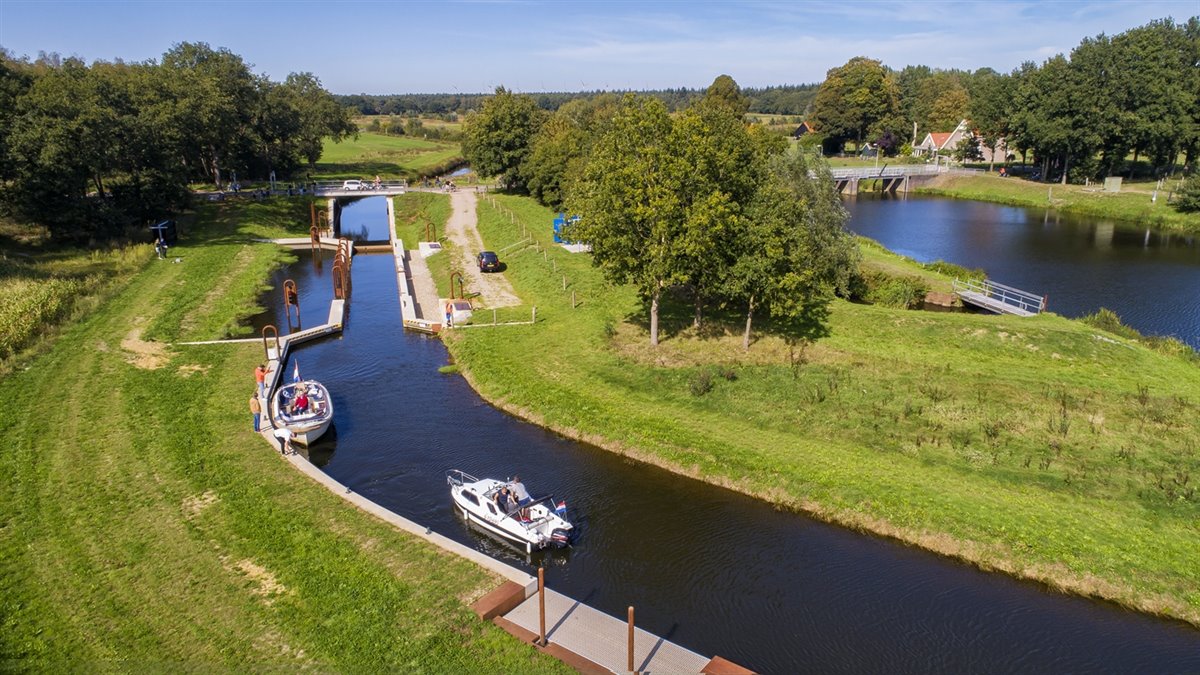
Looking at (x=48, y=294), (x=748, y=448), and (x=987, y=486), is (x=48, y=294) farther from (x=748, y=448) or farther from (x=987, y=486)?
(x=987, y=486)

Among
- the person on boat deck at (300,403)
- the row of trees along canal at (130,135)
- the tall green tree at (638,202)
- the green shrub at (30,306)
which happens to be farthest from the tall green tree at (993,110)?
the green shrub at (30,306)

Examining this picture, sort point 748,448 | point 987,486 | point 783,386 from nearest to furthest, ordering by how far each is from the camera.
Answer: point 987,486
point 748,448
point 783,386

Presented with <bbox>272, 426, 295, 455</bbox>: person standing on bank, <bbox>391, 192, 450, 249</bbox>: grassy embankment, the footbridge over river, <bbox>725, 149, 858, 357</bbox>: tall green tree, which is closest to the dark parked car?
<bbox>391, 192, 450, 249</bbox>: grassy embankment

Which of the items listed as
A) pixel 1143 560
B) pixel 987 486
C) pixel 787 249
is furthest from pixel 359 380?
pixel 1143 560

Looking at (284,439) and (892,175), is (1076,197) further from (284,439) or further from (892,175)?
(284,439)

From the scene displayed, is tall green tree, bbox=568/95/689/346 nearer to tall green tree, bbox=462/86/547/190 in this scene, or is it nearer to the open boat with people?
the open boat with people
